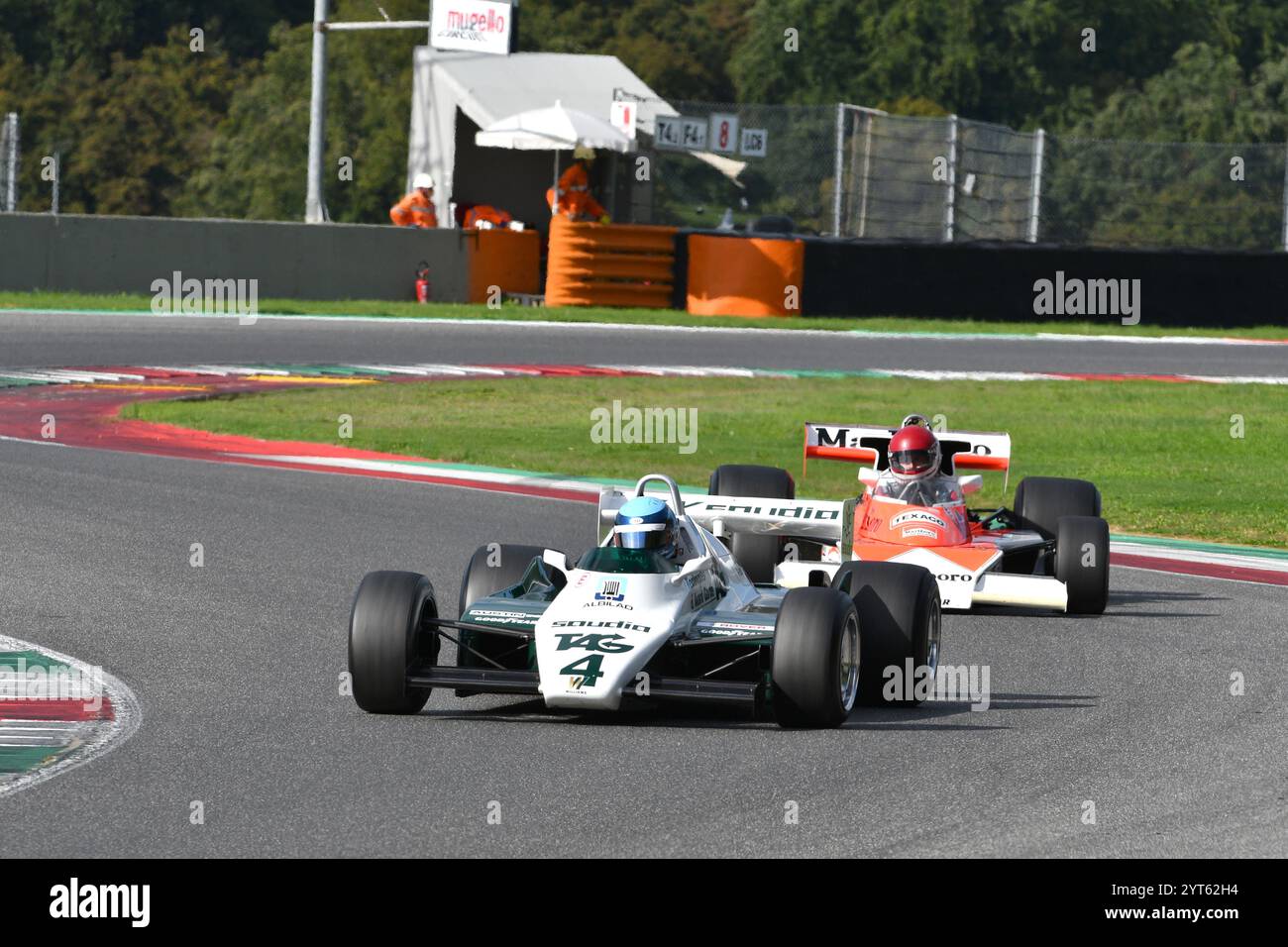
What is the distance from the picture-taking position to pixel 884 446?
12.4 m

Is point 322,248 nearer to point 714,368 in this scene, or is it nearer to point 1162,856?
point 714,368

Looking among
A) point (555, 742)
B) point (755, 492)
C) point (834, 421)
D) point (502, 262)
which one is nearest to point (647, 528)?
point (555, 742)

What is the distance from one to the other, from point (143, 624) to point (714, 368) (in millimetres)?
14329

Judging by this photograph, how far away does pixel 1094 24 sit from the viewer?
66688 mm

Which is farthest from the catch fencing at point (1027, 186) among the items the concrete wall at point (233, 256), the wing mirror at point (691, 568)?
the wing mirror at point (691, 568)

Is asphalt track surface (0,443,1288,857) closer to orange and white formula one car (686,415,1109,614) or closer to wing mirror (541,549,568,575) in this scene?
orange and white formula one car (686,415,1109,614)

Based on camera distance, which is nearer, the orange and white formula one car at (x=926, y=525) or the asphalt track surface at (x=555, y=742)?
the asphalt track surface at (x=555, y=742)

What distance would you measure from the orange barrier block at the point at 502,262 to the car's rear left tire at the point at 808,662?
22.3 metres

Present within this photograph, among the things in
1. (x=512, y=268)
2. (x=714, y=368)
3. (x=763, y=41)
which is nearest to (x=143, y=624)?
(x=714, y=368)

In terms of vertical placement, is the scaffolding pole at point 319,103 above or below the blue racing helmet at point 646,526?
above

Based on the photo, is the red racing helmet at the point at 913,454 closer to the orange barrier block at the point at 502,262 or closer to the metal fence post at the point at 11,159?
the orange barrier block at the point at 502,262

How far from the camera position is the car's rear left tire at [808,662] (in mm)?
8125

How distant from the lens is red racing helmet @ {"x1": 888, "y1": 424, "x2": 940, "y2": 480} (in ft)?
38.4

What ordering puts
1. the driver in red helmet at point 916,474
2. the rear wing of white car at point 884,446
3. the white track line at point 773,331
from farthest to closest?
1. the white track line at point 773,331
2. the rear wing of white car at point 884,446
3. the driver in red helmet at point 916,474
